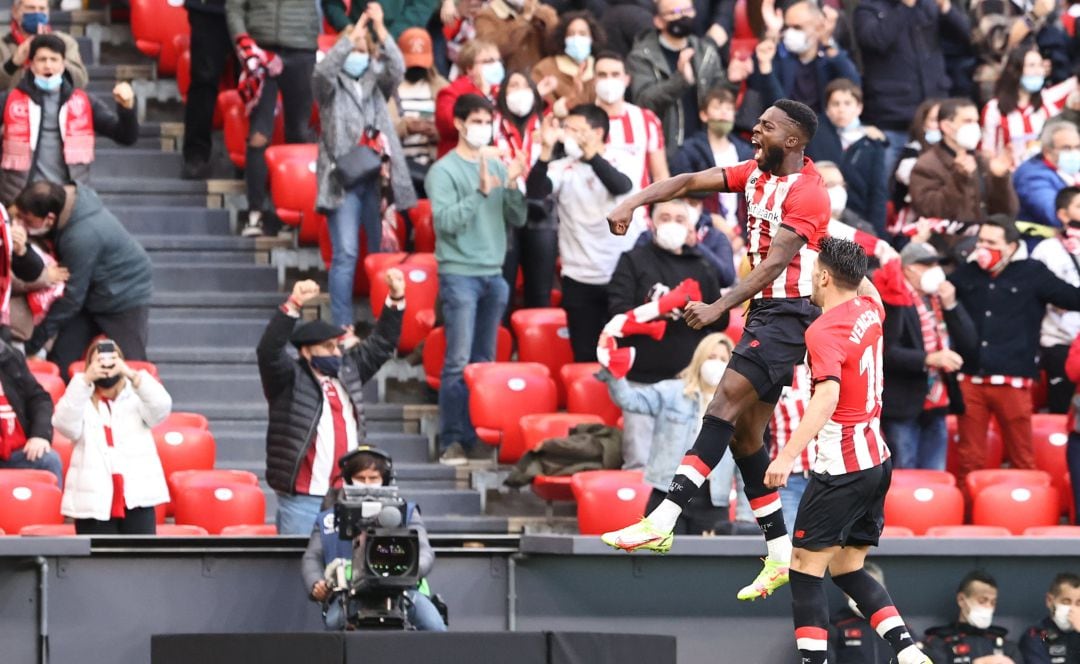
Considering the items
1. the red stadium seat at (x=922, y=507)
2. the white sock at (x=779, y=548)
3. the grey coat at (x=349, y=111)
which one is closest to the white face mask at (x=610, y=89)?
the grey coat at (x=349, y=111)

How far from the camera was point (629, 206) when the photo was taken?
9039 millimetres

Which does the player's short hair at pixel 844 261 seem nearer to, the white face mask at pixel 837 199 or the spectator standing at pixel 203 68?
the white face mask at pixel 837 199

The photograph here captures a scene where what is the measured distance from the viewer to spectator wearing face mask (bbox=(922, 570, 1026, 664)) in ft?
38.1

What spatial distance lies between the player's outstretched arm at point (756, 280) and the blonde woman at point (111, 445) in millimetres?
3483

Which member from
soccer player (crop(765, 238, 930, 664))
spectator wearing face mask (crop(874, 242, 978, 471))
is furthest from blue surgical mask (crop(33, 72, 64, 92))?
soccer player (crop(765, 238, 930, 664))

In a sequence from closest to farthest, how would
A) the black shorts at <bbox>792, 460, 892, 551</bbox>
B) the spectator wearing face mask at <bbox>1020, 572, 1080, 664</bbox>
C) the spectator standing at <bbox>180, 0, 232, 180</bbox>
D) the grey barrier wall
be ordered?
the black shorts at <bbox>792, 460, 892, 551</bbox>, the grey barrier wall, the spectator wearing face mask at <bbox>1020, 572, 1080, 664</bbox>, the spectator standing at <bbox>180, 0, 232, 180</bbox>

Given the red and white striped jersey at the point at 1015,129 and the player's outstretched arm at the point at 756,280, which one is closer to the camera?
the player's outstretched arm at the point at 756,280

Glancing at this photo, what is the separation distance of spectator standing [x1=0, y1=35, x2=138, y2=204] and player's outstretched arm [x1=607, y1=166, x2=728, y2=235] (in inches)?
209

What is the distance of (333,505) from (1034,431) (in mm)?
4895

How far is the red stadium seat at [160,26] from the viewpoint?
16.3 m

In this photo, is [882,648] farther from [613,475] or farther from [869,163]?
[869,163]

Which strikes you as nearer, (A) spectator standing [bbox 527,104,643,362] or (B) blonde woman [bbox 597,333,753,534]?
(B) blonde woman [bbox 597,333,753,534]

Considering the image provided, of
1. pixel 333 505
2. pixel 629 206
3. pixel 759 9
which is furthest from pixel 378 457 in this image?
pixel 759 9

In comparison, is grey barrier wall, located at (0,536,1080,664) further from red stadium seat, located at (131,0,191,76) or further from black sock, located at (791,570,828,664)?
red stadium seat, located at (131,0,191,76)
